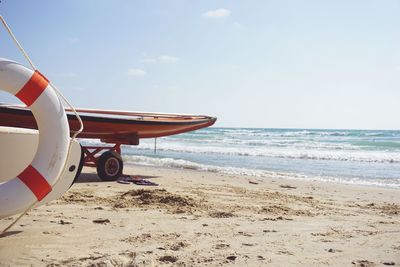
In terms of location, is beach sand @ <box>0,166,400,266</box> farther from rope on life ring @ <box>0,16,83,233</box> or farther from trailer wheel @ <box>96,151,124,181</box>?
trailer wheel @ <box>96,151,124,181</box>

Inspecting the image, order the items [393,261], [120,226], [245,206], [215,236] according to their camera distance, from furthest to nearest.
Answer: [245,206] → [120,226] → [215,236] → [393,261]

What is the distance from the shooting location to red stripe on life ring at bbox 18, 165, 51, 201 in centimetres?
275

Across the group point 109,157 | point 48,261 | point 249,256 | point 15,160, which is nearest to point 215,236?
point 249,256

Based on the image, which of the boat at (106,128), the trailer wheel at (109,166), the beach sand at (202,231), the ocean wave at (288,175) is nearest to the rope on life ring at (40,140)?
the beach sand at (202,231)

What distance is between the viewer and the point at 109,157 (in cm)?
653

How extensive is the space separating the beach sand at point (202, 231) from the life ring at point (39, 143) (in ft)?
1.29

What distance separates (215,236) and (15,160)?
1.88 m

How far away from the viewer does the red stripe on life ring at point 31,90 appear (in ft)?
9.34

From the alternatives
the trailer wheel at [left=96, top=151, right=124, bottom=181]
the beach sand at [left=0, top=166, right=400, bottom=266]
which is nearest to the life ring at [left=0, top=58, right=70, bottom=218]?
the beach sand at [left=0, top=166, right=400, bottom=266]

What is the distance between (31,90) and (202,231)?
184cm

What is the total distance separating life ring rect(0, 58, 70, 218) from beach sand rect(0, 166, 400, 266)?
393 mm

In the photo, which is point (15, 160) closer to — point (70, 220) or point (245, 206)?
point (70, 220)

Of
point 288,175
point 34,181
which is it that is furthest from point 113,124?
point 288,175

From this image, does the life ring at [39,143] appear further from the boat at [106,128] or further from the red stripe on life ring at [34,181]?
the boat at [106,128]
